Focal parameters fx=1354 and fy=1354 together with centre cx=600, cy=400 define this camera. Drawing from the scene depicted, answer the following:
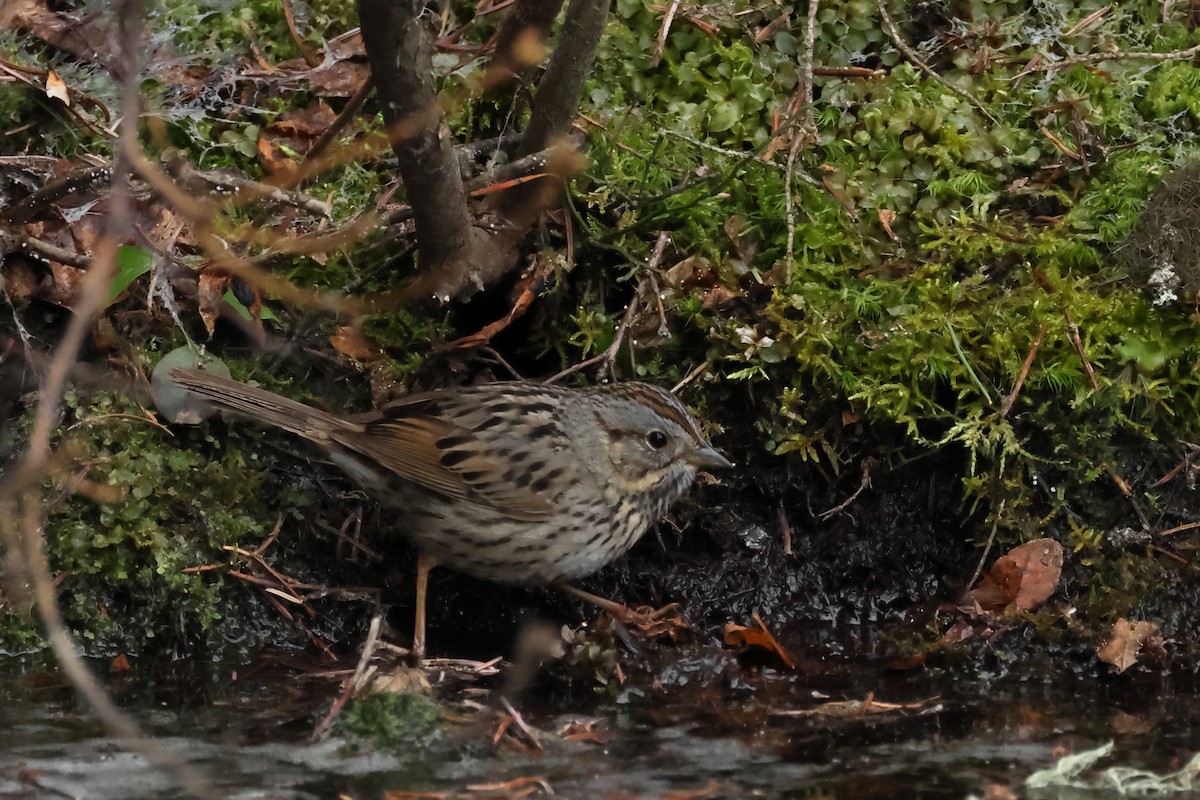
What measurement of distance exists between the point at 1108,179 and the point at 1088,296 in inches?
27.3

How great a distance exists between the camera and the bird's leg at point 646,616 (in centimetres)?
484

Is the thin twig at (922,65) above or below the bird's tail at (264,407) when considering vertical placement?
above

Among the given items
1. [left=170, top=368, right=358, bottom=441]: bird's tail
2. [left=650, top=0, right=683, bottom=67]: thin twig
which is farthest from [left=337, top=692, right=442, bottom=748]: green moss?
[left=650, top=0, right=683, bottom=67]: thin twig

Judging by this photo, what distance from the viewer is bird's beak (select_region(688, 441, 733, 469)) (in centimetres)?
488

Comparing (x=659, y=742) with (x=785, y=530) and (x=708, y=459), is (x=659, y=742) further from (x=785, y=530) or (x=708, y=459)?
(x=785, y=530)

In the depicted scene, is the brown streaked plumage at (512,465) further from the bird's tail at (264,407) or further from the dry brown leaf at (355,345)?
the dry brown leaf at (355,345)

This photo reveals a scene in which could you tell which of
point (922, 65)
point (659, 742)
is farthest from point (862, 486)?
point (922, 65)

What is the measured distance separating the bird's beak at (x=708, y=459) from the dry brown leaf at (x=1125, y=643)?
143 centimetres

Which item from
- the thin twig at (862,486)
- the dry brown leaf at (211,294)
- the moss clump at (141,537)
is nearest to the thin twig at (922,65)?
the thin twig at (862,486)

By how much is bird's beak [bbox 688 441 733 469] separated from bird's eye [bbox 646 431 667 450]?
0.12 metres

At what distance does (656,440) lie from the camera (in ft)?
16.3

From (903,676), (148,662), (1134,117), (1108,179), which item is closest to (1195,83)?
(1134,117)

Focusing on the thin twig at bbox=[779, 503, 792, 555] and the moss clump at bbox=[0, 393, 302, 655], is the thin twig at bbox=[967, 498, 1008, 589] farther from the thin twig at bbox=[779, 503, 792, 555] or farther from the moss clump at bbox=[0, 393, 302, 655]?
the moss clump at bbox=[0, 393, 302, 655]

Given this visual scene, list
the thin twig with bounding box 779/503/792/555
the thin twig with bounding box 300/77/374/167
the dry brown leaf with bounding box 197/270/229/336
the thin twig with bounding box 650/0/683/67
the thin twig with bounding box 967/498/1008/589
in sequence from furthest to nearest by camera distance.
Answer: the thin twig with bounding box 650/0/683/67, the dry brown leaf with bounding box 197/270/229/336, the thin twig with bounding box 779/503/792/555, the thin twig with bounding box 967/498/1008/589, the thin twig with bounding box 300/77/374/167
